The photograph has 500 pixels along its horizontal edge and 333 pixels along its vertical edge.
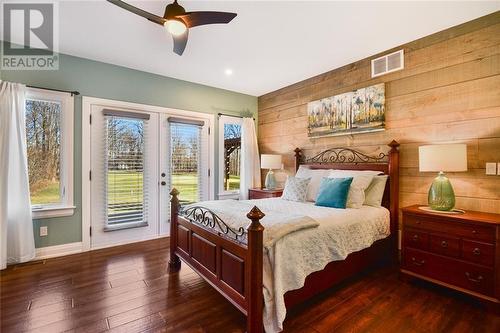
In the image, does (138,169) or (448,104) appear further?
(138,169)

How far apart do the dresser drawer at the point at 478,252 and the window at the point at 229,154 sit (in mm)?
3627

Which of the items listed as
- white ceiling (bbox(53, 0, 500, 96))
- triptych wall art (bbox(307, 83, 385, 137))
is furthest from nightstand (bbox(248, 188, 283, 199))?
white ceiling (bbox(53, 0, 500, 96))

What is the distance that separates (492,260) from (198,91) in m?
4.50

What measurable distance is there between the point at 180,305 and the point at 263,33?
2.97 metres

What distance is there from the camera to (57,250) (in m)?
3.26

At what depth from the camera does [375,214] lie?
2.77m

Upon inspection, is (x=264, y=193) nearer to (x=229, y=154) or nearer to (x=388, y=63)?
(x=229, y=154)

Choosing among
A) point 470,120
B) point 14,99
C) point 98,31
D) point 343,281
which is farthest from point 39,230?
point 470,120

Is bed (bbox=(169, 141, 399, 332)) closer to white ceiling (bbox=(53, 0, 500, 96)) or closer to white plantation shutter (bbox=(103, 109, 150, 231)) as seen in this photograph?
white plantation shutter (bbox=(103, 109, 150, 231))

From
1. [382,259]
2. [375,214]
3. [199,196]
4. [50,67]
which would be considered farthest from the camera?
[199,196]

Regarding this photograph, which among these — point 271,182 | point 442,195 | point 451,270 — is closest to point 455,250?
point 451,270

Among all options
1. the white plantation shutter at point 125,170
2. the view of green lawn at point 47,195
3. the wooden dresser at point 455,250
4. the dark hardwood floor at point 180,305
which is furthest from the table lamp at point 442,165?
the view of green lawn at point 47,195

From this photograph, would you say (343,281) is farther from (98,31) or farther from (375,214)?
(98,31)

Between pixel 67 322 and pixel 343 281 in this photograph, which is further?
pixel 343 281
